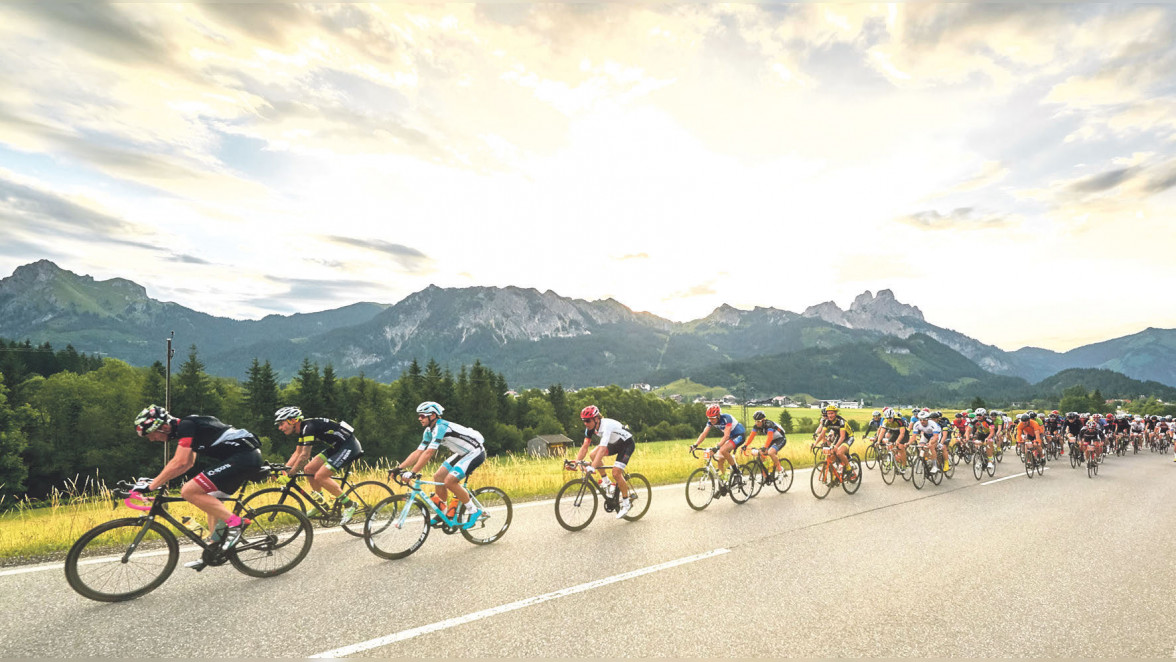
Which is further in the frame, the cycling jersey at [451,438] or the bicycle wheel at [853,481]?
the bicycle wheel at [853,481]

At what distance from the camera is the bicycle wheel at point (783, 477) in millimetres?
13577

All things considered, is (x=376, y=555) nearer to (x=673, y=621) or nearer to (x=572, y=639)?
(x=572, y=639)

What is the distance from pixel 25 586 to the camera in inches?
235

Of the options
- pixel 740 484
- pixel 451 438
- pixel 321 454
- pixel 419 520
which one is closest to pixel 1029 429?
pixel 740 484

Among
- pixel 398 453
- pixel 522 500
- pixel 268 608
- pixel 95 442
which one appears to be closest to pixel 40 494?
pixel 95 442

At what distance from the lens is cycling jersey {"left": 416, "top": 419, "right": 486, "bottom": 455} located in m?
7.96

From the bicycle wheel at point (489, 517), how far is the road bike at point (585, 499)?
86cm

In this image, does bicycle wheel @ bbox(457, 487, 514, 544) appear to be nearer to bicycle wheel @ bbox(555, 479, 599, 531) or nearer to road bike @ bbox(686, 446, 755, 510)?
bicycle wheel @ bbox(555, 479, 599, 531)

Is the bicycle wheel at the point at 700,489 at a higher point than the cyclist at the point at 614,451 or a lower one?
lower

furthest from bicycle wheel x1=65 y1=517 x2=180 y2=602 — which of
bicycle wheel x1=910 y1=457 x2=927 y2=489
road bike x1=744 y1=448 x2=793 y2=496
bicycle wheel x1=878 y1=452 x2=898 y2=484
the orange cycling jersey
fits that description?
the orange cycling jersey

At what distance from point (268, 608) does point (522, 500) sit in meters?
6.68

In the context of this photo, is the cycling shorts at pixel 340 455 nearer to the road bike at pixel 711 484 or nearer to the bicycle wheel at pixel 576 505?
the bicycle wheel at pixel 576 505

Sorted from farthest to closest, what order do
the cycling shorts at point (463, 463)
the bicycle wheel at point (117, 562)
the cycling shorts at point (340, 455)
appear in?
1. the cycling shorts at point (340, 455)
2. the cycling shorts at point (463, 463)
3. the bicycle wheel at point (117, 562)

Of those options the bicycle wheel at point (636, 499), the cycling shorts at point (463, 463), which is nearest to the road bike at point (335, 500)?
the cycling shorts at point (463, 463)
